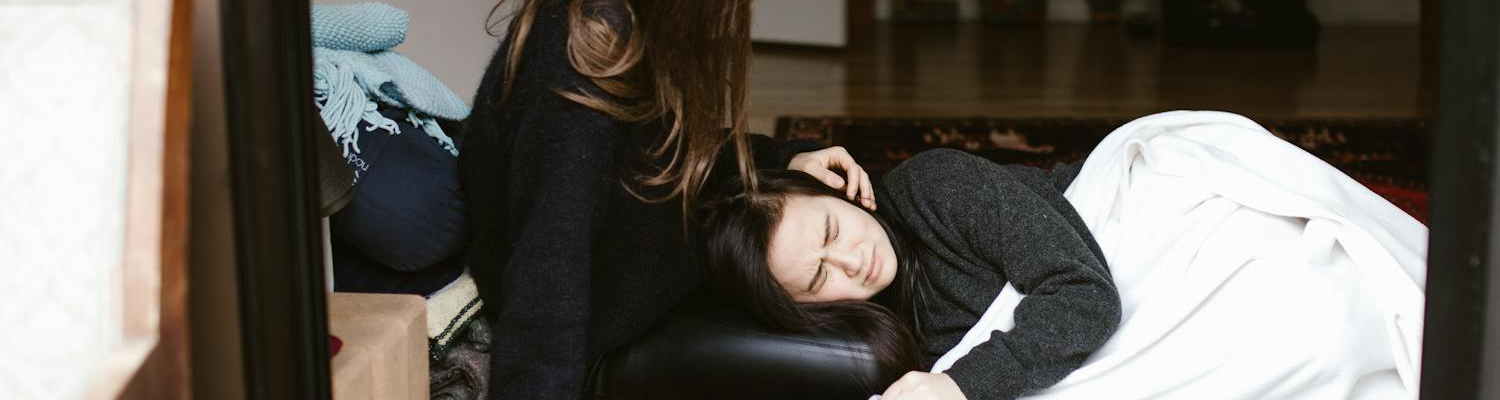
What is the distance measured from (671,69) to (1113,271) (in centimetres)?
54

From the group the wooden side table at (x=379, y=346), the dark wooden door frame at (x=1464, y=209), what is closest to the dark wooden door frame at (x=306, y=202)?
the dark wooden door frame at (x=1464, y=209)

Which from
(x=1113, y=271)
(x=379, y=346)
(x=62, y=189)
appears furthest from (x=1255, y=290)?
(x=62, y=189)

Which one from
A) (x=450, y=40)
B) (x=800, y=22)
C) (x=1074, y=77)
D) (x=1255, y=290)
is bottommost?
(x=1074, y=77)

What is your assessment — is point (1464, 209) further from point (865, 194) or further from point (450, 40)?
point (450, 40)

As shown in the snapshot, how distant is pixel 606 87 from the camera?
1397 millimetres

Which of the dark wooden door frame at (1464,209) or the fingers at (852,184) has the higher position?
the dark wooden door frame at (1464,209)

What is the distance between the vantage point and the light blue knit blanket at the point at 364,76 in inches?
59.7

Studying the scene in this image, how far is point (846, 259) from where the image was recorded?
1570 mm

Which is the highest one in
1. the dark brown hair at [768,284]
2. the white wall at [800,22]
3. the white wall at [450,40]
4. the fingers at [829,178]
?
the white wall at [450,40]

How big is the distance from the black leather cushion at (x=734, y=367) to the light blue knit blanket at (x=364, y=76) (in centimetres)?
34

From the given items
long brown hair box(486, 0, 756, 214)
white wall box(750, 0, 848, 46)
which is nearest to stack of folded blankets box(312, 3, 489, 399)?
long brown hair box(486, 0, 756, 214)

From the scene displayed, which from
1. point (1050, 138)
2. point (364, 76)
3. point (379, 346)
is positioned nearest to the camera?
point (379, 346)

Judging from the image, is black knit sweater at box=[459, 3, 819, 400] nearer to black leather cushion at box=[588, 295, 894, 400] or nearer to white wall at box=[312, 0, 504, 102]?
black leather cushion at box=[588, 295, 894, 400]

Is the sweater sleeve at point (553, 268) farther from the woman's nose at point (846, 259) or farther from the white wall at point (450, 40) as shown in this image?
the white wall at point (450, 40)
